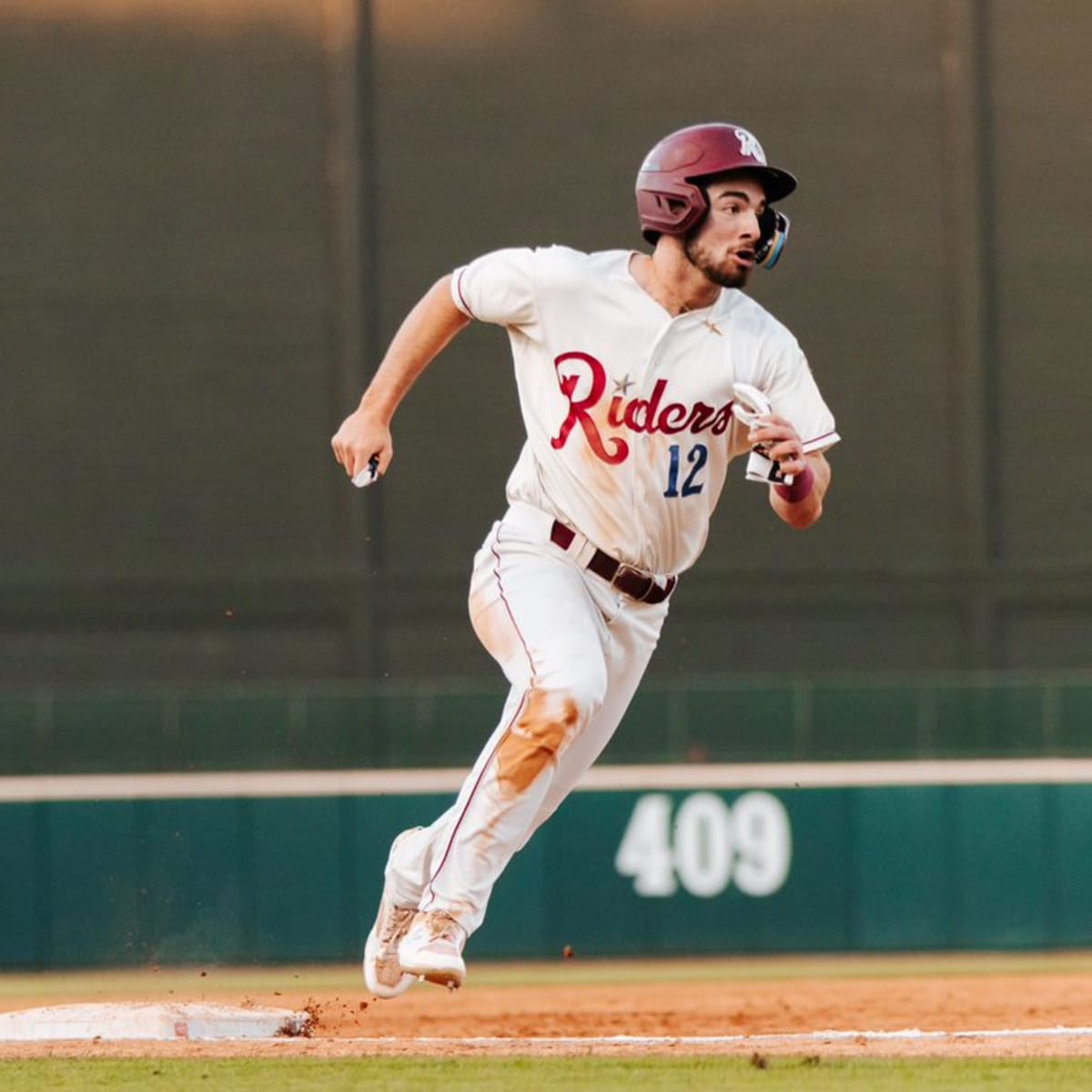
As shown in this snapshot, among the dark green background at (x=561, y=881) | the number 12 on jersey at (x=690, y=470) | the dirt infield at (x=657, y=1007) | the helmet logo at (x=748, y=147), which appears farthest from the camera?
the dark green background at (x=561, y=881)

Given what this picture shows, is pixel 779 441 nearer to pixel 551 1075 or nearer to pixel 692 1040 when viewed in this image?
pixel 551 1075

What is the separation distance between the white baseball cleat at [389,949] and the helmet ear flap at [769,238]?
1737 millimetres

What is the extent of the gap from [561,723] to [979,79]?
906 centimetres

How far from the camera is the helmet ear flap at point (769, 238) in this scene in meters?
5.27

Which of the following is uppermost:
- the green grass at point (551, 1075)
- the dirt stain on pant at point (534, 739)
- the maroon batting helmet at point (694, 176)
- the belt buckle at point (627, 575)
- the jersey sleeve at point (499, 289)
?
the maroon batting helmet at point (694, 176)

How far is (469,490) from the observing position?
43.1 ft

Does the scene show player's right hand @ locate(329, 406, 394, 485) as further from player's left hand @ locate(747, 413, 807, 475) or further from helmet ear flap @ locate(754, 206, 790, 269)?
helmet ear flap @ locate(754, 206, 790, 269)

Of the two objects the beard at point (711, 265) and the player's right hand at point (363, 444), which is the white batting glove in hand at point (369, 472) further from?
the beard at point (711, 265)

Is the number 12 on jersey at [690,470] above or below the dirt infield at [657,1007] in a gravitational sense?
above

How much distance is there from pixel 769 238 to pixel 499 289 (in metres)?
0.62

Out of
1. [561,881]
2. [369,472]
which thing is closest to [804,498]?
[369,472]

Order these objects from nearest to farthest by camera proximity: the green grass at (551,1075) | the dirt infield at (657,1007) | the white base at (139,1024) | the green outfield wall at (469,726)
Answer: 1. the green grass at (551,1075)
2. the dirt infield at (657,1007)
3. the white base at (139,1024)
4. the green outfield wall at (469,726)

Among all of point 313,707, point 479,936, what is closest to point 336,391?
point 313,707

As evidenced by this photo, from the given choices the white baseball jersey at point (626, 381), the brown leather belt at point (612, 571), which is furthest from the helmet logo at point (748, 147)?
the brown leather belt at point (612, 571)
